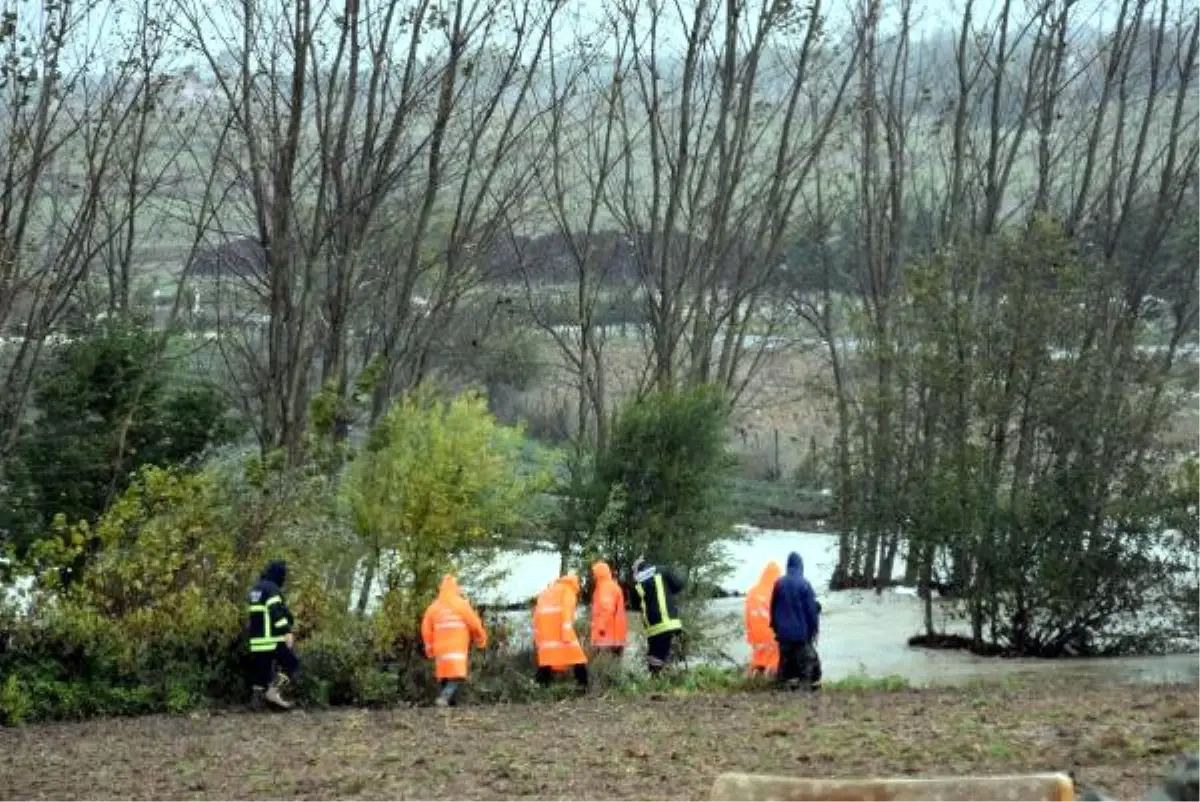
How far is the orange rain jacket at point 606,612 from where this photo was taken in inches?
908

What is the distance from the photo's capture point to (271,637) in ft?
69.6

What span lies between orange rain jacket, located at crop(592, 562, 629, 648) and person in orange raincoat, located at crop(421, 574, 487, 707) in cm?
204

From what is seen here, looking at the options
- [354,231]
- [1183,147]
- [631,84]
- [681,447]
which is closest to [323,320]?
[354,231]

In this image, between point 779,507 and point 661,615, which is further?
point 779,507

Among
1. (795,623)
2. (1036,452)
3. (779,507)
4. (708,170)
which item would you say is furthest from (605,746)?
(779,507)

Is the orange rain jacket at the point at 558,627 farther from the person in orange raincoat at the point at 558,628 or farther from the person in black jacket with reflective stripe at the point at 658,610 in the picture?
the person in black jacket with reflective stripe at the point at 658,610

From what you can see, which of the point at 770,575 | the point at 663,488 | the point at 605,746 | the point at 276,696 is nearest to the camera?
the point at 605,746

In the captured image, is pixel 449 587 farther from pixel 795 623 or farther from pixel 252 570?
pixel 795 623

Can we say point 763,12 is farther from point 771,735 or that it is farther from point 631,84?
point 771,735

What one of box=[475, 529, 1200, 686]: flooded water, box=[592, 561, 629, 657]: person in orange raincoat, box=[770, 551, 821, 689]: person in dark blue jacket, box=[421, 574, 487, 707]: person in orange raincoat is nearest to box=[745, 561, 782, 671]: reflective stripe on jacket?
box=[770, 551, 821, 689]: person in dark blue jacket

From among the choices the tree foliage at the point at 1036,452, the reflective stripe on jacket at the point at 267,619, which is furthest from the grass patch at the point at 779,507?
the reflective stripe on jacket at the point at 267,619

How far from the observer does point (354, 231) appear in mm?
30141

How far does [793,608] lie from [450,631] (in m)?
4.00

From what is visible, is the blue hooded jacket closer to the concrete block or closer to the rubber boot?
the rubber boot
